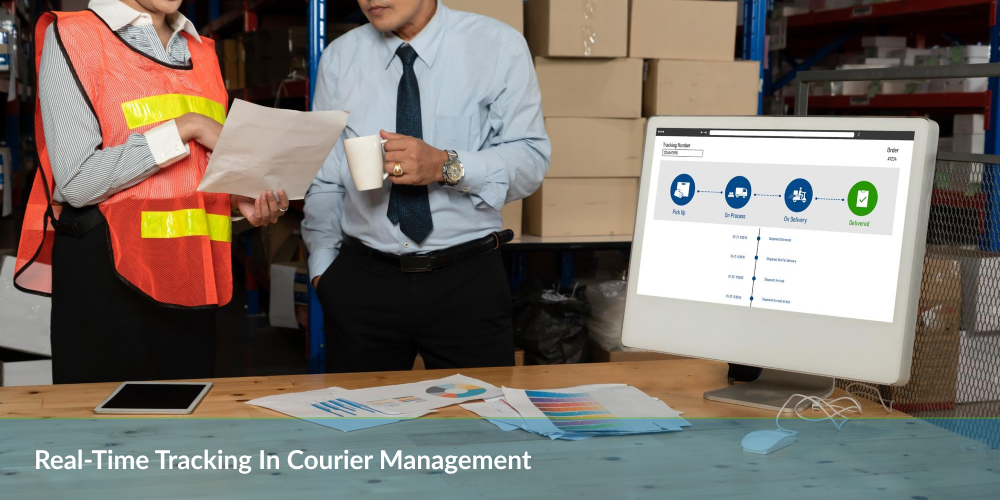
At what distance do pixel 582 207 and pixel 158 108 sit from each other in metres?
1.75

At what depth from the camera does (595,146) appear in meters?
3.07

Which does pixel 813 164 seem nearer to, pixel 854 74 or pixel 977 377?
pixel 854 74

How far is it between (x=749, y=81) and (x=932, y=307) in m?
1.97

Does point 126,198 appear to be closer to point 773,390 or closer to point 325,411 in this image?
point 325,411

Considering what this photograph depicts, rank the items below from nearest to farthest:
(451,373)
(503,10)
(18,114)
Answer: (451,373) → (503,10) → (18,114)

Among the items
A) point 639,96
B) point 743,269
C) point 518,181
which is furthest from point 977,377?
point 639,96

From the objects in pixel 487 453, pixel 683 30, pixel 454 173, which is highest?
pixel 683 30

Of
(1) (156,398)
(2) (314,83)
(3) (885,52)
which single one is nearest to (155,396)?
(1) (156,398)

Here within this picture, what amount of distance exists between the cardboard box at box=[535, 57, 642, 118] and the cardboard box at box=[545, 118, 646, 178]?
3 centimetres

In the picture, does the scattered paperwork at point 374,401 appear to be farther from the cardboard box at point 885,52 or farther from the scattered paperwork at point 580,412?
the cardboard box at point 885,52

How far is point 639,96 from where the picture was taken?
10.2 feet

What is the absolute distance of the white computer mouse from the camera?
1.16 meters

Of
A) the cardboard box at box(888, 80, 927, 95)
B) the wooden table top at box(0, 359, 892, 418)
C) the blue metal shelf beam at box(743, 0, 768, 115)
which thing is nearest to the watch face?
the wooden table top at box(0, 359, 892, 418)

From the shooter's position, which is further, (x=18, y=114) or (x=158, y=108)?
(x=18, y=114)
